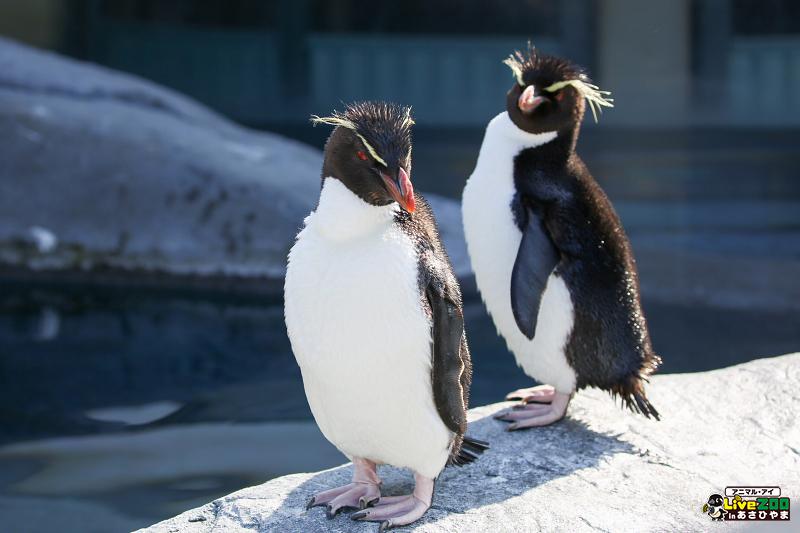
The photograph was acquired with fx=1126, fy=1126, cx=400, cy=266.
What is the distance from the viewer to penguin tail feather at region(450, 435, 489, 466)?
248 cm

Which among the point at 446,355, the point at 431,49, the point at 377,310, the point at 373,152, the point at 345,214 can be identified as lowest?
the point at 446,355

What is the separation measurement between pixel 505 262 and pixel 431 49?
521cm

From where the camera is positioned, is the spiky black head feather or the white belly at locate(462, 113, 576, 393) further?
the white belly at locate(462, 113, 576, 393)

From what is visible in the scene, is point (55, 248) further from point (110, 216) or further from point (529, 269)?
point (529, 269)

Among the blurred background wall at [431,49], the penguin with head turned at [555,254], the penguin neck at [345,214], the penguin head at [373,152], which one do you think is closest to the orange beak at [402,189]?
the penguin head at [373,152]

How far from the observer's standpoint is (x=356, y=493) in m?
2.36

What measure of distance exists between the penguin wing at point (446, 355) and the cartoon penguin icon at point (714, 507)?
0.62 m

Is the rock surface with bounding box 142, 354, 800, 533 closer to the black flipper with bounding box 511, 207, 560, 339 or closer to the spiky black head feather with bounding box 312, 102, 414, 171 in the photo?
the black flipper with bounding box 511, 207, 560, 339

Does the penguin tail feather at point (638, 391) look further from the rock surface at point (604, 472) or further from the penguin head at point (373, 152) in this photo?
the penguin head at point (373, 152)

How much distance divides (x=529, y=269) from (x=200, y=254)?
2863mm

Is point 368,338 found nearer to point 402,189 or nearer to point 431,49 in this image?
point 402,189

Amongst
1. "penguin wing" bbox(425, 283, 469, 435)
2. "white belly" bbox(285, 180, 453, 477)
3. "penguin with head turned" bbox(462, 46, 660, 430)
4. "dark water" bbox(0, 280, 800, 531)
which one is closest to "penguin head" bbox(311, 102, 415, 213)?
"white belly" bbox(285, 180, 453, 477)

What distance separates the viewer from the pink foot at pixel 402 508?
2262mm

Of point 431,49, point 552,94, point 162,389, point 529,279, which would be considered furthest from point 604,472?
point 431,49
